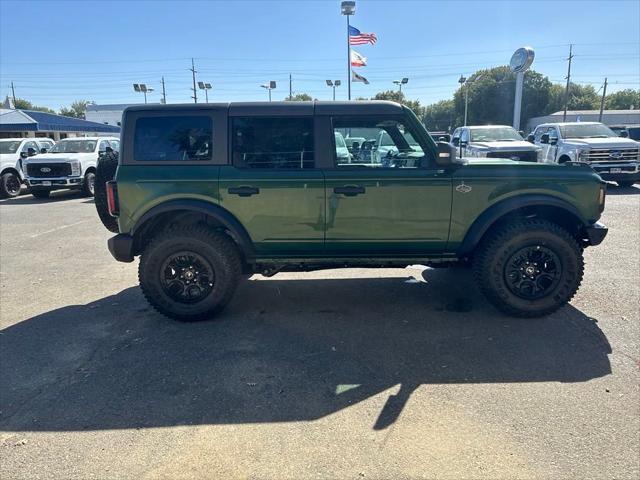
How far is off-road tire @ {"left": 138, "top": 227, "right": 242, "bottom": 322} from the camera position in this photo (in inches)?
172

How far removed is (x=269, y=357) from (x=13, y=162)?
603 inches

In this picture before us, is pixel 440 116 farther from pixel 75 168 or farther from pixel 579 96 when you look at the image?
pixel 75 168

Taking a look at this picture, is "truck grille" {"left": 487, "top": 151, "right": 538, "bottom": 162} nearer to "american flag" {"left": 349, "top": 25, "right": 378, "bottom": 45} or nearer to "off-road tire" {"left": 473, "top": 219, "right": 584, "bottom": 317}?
"off-road tire" {"left": 473, "top": 219, "right": 584, "bottom": 317}

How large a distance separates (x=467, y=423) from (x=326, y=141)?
2.66 metres

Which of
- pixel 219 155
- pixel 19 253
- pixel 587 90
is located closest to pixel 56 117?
pixel 19 253

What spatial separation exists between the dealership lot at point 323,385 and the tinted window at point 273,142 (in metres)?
1.54

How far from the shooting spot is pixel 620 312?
4.52m

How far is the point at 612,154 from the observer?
1289 centimetres

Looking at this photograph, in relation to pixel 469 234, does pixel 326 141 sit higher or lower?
higher

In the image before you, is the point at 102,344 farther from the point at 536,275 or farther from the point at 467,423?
the point at 536,275

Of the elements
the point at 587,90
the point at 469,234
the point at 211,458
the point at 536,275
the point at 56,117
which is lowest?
the point at 211,458

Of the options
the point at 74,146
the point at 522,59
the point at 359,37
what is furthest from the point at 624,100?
the point at 74,146

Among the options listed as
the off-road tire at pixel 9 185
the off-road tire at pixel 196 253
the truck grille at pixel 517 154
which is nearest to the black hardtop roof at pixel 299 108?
the off-road tire at pixel 196 253

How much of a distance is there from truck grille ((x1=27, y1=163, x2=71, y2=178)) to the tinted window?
12.1m
